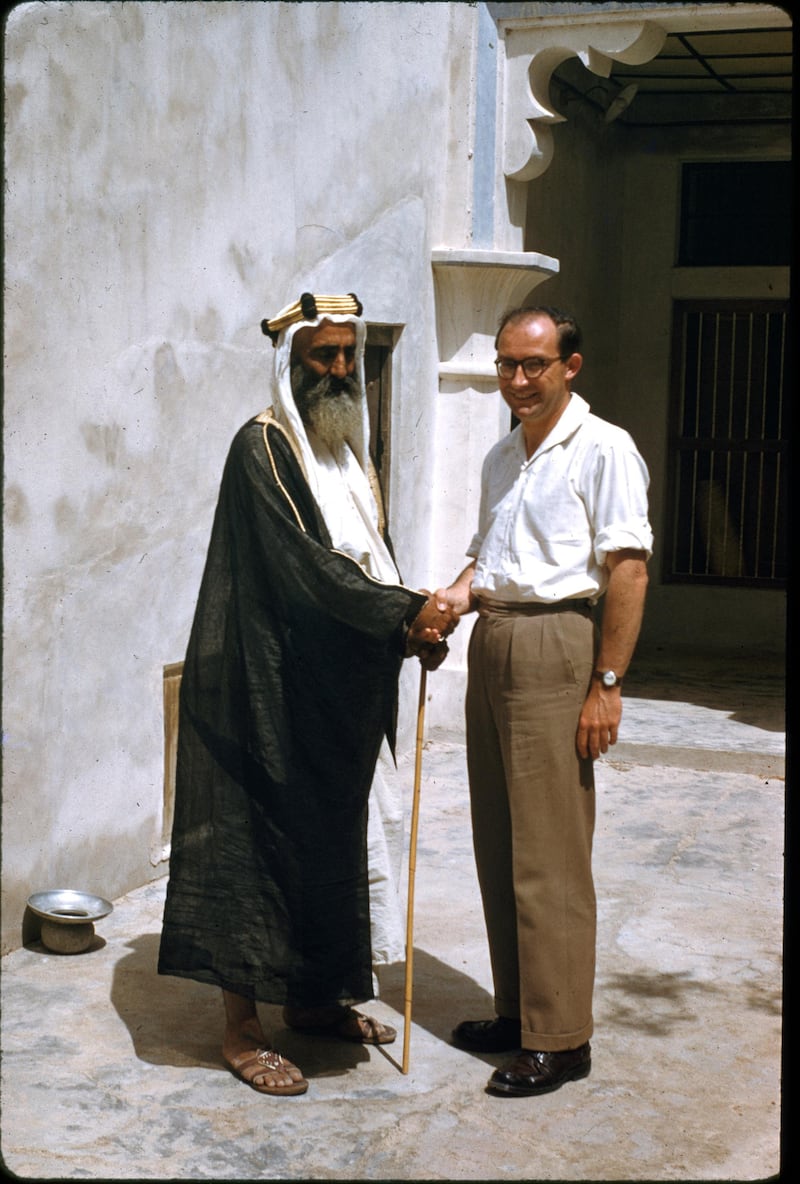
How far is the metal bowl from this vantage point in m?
5.02

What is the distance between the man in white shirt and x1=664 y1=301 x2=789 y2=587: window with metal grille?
28.0ft

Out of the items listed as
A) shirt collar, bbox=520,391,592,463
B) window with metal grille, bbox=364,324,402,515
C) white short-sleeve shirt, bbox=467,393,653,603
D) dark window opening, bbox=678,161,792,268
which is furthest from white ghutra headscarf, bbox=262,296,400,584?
dark window opening, bbox=678,161,792,268

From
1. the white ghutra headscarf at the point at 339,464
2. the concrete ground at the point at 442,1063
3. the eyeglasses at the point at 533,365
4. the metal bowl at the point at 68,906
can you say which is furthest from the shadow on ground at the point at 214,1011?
the eyeglasses at the point at 533,365

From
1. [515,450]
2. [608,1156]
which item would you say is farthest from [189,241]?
[608,1156]

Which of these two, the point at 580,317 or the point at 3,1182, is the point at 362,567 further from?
the point at 580,317

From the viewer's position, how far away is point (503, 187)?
28.0 ft

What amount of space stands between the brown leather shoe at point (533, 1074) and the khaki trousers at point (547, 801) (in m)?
0.04

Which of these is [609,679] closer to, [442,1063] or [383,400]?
[442,1063]

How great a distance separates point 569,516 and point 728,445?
877cm

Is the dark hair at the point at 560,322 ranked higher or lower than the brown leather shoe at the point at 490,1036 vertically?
higher

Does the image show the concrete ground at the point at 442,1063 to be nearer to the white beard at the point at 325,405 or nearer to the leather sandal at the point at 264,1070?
the leather sandal at the point at 264,1070

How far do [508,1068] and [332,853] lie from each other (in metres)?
0.73

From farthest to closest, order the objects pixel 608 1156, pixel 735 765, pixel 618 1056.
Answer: pixel 735 765 < pixel 618 1056 < pixel 608 1156

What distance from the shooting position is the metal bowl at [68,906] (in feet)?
16.5
